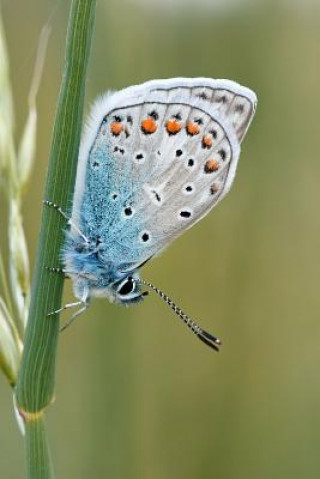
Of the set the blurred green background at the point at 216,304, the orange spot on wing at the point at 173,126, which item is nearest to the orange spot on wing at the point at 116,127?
the orange spot on wing at the point at 173,126

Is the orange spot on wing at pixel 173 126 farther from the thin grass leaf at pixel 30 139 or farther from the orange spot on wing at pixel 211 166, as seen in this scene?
the thin grass leaf at pixel 30 139

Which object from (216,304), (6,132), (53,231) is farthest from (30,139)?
(216,304)

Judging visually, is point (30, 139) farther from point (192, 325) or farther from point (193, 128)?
point (192, 325)

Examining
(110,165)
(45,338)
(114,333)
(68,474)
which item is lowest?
(68,474)

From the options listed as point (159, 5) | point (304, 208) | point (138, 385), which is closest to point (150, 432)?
point (138, 385)

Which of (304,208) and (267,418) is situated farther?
(304,208)

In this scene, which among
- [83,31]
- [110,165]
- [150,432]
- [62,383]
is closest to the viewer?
[83,31]

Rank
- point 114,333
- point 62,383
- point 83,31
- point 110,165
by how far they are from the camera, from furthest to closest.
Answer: point 62,383 → point 114,333 → point 110,165 → point 83,31

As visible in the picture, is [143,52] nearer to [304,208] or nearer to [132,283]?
[304,208]
